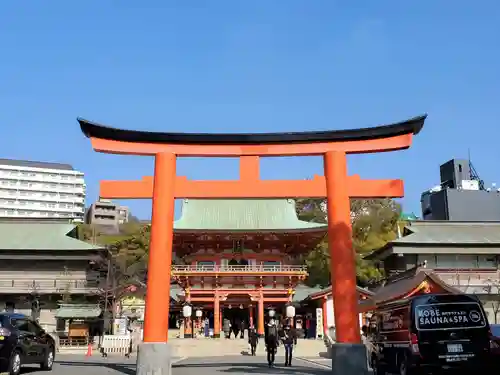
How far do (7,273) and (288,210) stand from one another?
22.2m

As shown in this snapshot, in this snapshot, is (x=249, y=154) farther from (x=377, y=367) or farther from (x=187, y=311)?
(x=187, y=311)

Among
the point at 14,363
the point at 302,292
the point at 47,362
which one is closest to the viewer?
the point at 14,363

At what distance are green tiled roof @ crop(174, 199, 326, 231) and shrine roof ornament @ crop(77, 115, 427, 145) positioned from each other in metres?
23.1

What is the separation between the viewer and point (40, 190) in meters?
122

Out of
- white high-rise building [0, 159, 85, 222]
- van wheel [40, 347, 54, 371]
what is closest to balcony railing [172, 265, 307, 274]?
van wheel [40, 347, 54, 371]

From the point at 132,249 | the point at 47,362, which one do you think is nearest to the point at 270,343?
the point at 47,362

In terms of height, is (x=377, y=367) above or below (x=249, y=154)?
below

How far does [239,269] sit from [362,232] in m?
18.2

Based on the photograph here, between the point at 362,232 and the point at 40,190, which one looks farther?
the point at 40,190

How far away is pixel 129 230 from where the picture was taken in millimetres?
66062

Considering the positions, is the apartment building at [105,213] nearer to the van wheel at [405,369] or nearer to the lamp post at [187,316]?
the lamp post at [187,316]

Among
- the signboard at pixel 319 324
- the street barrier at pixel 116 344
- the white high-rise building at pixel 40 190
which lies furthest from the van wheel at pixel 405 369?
the white high-rise building at pixel 40 190

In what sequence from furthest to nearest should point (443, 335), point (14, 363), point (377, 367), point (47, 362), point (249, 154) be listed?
point (47, 362), point (249, 154), point (377, 367), point (14, 363), point (443, 335)

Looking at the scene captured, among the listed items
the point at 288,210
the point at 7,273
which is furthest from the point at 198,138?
the point at 7,273
